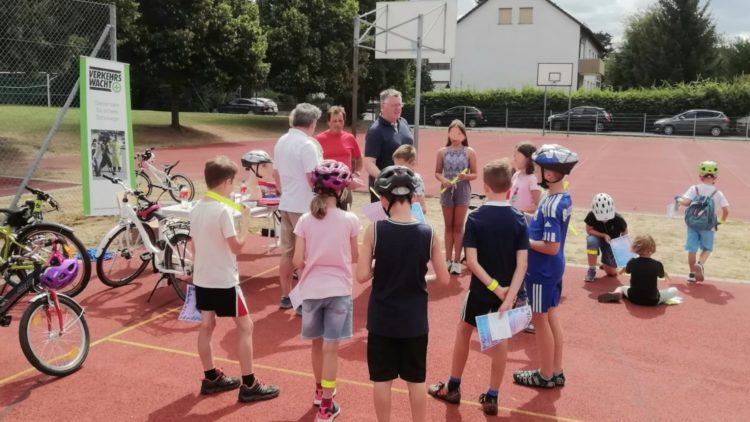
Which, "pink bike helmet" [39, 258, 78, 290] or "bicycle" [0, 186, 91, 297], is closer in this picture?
"pink bike helmet" [39, 258, 78, 290]

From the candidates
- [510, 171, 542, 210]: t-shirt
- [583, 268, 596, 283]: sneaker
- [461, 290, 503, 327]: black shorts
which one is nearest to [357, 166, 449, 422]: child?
[461, 290, 503, 327]: black shorts

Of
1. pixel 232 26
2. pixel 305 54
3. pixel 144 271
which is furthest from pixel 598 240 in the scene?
pixel 305 54

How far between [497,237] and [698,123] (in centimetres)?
4078

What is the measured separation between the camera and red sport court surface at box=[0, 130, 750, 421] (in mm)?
4219

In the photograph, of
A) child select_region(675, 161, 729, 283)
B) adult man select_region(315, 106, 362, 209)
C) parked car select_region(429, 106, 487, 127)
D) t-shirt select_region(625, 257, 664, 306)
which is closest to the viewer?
t-shirt select_region(625, 257, 664, 306)

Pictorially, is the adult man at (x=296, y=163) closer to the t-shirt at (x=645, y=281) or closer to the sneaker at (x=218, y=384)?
the sneaker at (x=218, y=384)

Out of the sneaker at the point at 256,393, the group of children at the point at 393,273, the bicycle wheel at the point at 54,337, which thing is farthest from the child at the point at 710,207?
the bicycle wheel at the point at 54,337

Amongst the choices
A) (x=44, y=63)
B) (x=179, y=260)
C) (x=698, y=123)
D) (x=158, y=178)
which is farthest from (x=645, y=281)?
(x=698, y=123)

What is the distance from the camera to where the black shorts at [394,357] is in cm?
348

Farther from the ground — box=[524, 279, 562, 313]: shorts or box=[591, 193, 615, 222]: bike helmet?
box=[591, 193, 615, 222]: bike helmet

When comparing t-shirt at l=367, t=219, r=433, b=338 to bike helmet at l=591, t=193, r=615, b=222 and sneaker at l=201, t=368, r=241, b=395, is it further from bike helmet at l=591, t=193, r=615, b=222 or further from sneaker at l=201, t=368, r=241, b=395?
bike helmet at l=591, t=193, r=615, b=222

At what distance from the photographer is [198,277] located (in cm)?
420

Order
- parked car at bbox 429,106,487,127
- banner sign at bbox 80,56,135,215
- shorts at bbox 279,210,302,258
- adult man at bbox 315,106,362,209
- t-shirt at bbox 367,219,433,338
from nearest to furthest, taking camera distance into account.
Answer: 1. t-shirt at bbox 367,219,433,338
2. shorts at bbox 279,210,302,258
3. adult man at bbox 315,106,362,209
4. banner sign at bbox 80,56,135,215
5. parked car at bbox 429,106,487,127

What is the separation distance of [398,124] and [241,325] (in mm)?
3420
